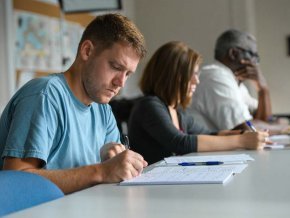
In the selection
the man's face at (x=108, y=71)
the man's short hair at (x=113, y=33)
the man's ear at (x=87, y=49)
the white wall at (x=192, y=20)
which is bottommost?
the man's face at (x=108, y=71)

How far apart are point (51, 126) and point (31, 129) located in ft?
0.26

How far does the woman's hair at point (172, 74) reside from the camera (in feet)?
7.47

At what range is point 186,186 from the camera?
44.3 inches

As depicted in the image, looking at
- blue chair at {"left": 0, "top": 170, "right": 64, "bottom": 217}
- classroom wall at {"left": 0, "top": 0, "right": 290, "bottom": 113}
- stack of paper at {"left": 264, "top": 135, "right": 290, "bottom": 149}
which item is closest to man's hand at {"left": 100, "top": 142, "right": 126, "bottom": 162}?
blue chair at {"left": 0, "top": 170, "right": 64, "bottom": 217}

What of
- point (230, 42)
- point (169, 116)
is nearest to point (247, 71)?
point (230, 42)

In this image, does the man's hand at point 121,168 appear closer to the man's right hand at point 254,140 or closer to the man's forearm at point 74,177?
the man's forearm at point 74,177

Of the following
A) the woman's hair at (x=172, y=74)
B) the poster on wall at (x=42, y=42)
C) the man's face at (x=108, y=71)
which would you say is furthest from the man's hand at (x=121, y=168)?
the poster on wall at (x=42, y=42)

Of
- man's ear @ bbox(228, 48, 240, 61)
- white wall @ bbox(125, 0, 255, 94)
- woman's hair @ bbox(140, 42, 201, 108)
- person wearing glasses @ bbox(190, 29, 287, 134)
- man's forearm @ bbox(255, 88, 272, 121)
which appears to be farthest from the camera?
white wall @ bbox(125, 0, 255, 94)

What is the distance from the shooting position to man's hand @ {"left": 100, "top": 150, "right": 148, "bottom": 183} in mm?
1226

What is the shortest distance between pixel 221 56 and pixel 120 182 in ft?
6.99

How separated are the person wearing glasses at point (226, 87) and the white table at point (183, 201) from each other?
1470 millimetres

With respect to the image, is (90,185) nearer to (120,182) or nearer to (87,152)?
(120,182)

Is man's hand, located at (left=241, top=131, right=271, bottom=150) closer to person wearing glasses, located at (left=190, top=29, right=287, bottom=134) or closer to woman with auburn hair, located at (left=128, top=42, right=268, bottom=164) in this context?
woman with auburn hair, located at (left=128, top=42, right=268, bottom=164)

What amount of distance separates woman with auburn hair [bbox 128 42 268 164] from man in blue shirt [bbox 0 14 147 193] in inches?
17.7
